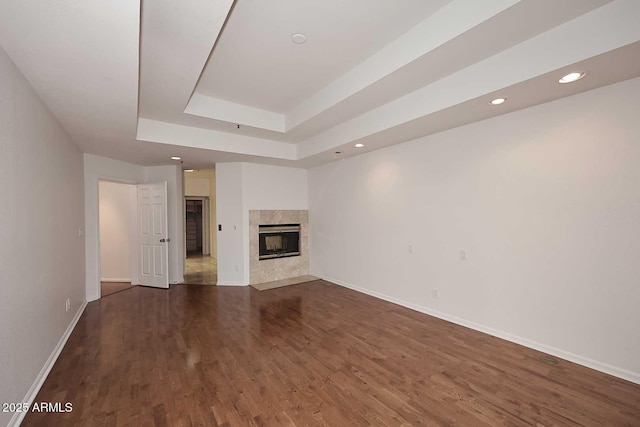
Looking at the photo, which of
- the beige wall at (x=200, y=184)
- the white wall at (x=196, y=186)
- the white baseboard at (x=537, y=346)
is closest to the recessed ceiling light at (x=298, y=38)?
the white baseboard at (x=537, y=346)

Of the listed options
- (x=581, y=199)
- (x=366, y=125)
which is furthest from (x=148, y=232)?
(x=581, y=199)

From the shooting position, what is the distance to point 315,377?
2.40 m

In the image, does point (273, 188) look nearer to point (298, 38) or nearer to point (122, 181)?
point (122, 181)

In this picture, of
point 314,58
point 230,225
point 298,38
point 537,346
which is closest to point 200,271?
point 230,225

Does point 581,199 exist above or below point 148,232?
above

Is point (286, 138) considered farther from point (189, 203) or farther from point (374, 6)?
point (189, 203)

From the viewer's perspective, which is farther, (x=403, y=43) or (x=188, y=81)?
(x=188, y=81)

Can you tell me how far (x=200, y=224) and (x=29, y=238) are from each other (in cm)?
862

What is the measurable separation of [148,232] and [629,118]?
7.04 meters

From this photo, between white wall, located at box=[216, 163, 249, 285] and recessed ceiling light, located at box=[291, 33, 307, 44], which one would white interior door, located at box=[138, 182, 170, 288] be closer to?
white wall, located at box=[216, 163, 249, 285]

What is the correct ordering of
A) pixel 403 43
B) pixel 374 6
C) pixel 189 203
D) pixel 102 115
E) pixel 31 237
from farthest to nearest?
1. pixel 189 203
2. pixel 102 115
3. pixel 403 43
4. pixel 31 237
5. pixel 374 6

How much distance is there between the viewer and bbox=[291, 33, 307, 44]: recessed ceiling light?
7.82ft

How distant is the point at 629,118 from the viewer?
228 cm

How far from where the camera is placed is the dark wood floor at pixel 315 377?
6.36 ft
